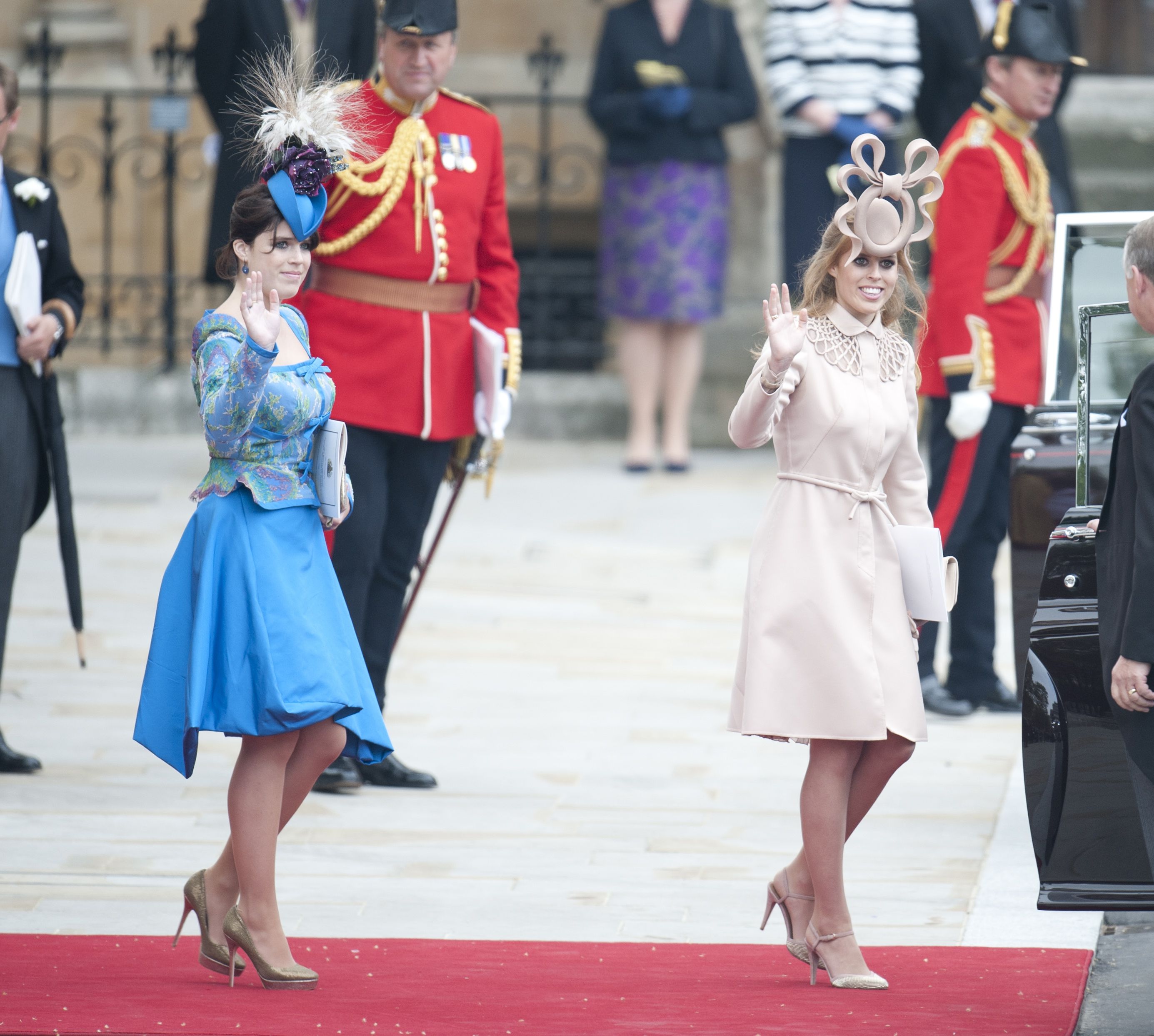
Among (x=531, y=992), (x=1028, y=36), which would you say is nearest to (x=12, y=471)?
(x=531, y=992)

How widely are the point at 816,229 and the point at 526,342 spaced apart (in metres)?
2.41

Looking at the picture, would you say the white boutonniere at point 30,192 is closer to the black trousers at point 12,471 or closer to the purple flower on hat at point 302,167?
the black trousers at point 12,471

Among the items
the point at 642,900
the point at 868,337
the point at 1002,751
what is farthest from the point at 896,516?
the point at 1002,751

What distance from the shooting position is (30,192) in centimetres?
588

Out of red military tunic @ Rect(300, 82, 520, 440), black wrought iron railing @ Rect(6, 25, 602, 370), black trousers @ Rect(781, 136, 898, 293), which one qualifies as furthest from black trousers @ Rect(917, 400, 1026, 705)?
black wrought iron railing @ Rect(6, 25, 602, 370)

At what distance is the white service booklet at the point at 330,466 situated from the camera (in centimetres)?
422

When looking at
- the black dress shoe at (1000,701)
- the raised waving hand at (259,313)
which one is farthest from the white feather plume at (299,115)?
the black dress shoe at (1000,701)

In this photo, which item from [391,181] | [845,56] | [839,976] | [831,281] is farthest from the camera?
[845,56]

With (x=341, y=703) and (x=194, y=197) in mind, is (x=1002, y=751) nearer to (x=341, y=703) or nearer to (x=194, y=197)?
(x=341, y=703)

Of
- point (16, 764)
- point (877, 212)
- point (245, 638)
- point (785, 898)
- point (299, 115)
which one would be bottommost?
point (16, 764)

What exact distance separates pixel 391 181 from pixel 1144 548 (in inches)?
101

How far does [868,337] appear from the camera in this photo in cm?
430

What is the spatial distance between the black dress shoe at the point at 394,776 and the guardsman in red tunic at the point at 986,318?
1.63 m

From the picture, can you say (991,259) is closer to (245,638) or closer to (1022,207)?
(1022,207)
